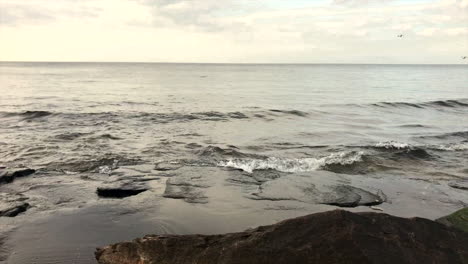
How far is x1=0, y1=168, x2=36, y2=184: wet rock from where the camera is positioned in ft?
33.0

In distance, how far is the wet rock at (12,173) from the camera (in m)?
10.0

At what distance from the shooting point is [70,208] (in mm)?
8070

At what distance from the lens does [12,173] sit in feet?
34.0

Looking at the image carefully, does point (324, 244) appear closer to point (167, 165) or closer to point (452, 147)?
point (167, 165)

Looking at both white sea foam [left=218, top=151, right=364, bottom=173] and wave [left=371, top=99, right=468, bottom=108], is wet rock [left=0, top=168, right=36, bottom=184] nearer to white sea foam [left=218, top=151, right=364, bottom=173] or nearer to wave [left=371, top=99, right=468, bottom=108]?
white sea foam [left=218, top=151, right=364, bottom=173]

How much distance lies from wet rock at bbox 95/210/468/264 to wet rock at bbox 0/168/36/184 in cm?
661

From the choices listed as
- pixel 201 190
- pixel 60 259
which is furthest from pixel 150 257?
pixel 201 190

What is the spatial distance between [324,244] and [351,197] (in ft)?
16.2

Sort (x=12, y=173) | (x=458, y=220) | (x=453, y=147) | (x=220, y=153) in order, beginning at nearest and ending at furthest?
(x=458, y=220)
(x=12, y=173)
(x=220, y=153)
(x=453, y=147)

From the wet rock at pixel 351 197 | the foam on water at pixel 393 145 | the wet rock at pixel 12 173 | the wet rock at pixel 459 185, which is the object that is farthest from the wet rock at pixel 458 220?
the foam on water at pixel 393 145

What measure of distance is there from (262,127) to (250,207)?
41.9 feet

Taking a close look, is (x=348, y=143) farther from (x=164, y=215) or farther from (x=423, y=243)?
(x=423, y=243)

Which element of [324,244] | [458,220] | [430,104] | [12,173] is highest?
[324,244]

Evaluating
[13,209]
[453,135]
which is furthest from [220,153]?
[453,135]
